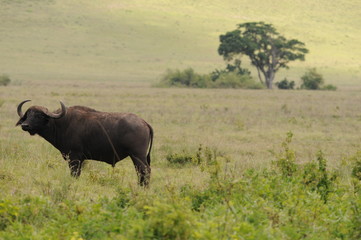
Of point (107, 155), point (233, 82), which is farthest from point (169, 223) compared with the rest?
point (233, 82)

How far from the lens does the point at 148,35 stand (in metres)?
85.1

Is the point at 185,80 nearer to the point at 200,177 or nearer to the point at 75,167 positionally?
the point at 200,177

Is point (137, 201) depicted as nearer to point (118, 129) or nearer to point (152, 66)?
point (118, 129)

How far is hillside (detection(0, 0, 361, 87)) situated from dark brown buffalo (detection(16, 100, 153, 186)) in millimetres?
50954

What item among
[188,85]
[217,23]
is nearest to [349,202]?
[188,85]

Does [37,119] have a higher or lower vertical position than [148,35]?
lower

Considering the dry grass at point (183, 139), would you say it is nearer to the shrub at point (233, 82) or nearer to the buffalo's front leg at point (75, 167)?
the buffalo's front leg at point (75, 167)

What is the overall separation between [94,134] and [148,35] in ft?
248

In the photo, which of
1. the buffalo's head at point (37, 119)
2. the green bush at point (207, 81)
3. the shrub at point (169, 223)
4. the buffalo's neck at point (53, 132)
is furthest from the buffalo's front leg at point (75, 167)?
the green bush at point (207, 81)

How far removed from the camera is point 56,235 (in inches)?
239

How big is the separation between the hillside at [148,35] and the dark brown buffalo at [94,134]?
5095cm

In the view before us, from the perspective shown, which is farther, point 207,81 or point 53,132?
point 207,81

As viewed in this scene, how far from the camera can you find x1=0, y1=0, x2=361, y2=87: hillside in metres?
70.9

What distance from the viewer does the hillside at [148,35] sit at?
233ft
